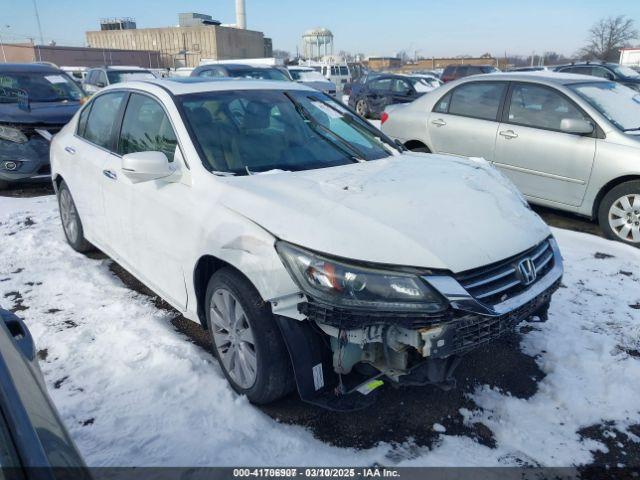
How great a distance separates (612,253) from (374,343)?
11.9 feet

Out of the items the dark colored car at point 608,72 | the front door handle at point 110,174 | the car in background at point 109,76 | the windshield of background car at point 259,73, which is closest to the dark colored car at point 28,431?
the front door handle at point 110,174

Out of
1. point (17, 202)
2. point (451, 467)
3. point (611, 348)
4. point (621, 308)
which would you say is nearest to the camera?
point (451, 467)

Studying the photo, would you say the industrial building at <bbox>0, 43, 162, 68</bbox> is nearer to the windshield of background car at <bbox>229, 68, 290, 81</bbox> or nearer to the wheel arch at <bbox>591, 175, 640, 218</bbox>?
the windshield of background car at <bbox>229, 68, 290, 81</bbox>

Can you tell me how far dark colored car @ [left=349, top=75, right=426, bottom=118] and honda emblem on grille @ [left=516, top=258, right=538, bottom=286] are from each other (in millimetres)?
14763

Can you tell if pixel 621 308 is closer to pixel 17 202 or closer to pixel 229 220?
pixel 229 220

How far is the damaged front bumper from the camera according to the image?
7.00 ft

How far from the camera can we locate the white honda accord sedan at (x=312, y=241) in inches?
85.5

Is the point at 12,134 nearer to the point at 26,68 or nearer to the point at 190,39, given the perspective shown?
the point at 26,68

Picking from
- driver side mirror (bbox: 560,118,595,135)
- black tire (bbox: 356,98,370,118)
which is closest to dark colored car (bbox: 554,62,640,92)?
black tire (bbox: 356,98,370,118)

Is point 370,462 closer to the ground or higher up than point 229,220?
closer to the ground

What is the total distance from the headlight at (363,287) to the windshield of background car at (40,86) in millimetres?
7459

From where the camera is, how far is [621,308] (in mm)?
3744

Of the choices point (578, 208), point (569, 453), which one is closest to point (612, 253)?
point (578, 208)

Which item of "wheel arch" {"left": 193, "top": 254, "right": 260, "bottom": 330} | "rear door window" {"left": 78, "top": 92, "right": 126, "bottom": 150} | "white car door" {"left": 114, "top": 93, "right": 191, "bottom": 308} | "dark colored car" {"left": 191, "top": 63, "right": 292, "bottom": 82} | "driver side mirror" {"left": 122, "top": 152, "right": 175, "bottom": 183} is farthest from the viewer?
"dark colored car" {"left": 191, "top": 63, "right": 292, "bottom": 82}
